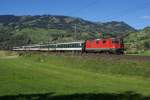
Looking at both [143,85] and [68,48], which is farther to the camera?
[68,48]

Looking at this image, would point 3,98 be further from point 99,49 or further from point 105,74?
point 99,49

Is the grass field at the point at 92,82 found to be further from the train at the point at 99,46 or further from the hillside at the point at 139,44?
the hillside at the point at 139,44

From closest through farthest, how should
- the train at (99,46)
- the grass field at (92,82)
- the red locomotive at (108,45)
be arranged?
the grass field at (92,82) < the red locomotive at (108,45) < the train at (99,46)

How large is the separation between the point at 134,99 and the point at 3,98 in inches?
334

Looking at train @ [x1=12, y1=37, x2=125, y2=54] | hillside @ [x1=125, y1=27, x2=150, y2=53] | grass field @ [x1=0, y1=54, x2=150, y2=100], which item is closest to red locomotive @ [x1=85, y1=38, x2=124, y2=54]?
train @ [x1=12, y1=37, x2=125, y2=54]

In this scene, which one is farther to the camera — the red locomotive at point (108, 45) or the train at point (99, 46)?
the train at point (99, 46)

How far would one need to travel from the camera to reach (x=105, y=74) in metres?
39.8

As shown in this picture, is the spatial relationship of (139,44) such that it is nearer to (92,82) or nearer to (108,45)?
(108,45)

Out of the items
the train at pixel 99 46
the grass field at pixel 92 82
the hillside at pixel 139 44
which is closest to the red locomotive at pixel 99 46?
the train at pixel 99 46

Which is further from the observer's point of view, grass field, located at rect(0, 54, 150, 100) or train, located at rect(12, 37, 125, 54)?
train, located at rect(12, 37, 125, 54)

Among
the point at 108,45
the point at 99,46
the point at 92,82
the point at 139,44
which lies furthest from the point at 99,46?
the point at 139,44

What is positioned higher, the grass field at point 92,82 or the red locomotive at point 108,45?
the red locomotive at point 108,45

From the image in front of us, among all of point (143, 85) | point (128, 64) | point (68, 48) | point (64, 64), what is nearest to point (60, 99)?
point (143, 85)

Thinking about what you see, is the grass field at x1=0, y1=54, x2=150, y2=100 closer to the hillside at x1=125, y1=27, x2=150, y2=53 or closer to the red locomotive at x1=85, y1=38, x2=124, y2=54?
the red locomotive at x1=85, y1=38, x2=124, y2=54
